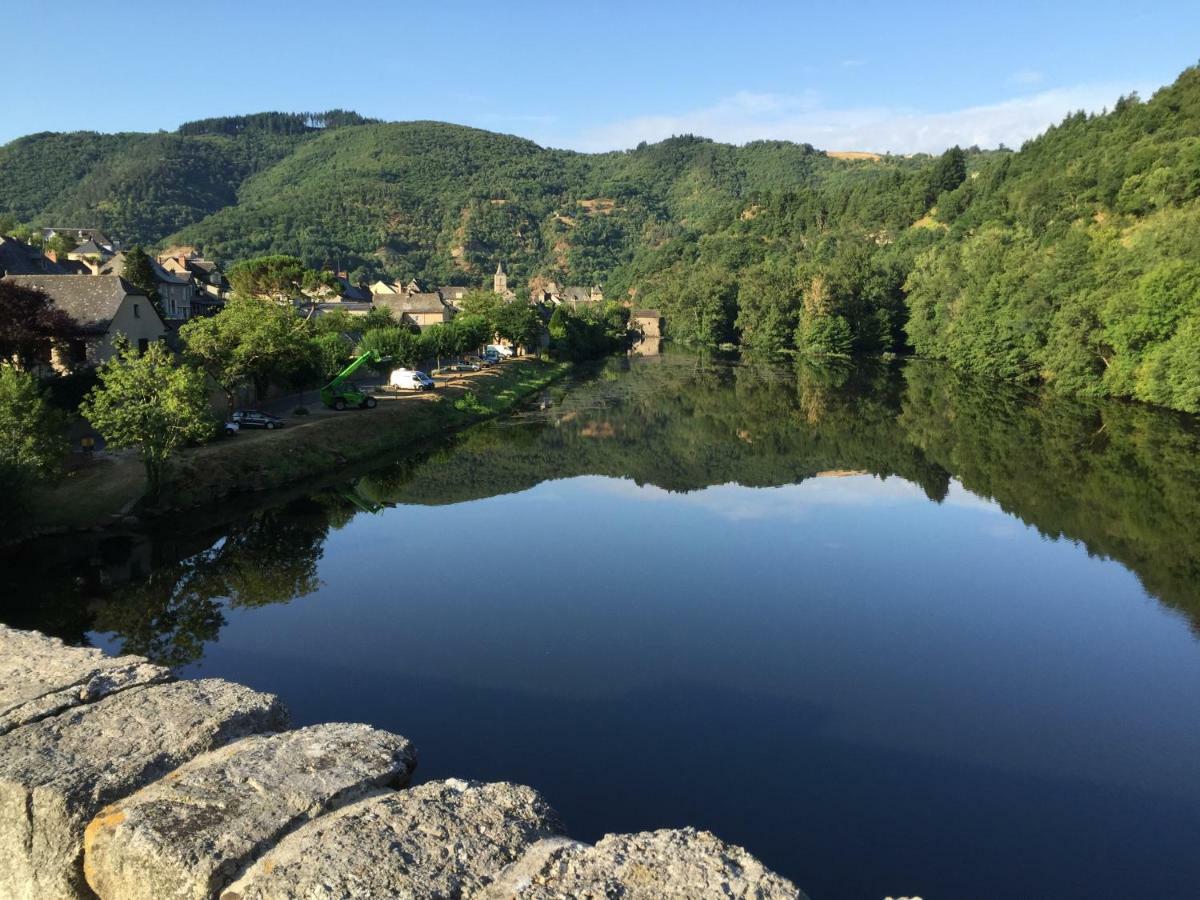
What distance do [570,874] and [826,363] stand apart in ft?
290

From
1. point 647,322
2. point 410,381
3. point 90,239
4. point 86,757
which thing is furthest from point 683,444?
point 90,239

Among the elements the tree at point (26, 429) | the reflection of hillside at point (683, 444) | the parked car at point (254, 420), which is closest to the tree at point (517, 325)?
the reflection of hillside at point (683, 444)

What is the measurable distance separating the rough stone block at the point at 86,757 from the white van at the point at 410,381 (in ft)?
140

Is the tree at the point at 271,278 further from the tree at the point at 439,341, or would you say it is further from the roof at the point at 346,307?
the roof at the point at 346,307

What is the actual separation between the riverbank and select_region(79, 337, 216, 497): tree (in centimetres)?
135

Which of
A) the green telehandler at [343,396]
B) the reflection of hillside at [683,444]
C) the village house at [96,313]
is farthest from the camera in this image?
the green telehandler at [343,396]

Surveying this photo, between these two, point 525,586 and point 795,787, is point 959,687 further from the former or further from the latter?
point 525,586

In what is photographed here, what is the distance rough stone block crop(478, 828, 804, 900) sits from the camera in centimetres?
755

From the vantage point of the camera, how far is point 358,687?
1638cm

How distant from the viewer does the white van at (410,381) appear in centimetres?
5425

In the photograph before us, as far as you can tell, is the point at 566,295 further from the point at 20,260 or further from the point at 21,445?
the point at 21,445

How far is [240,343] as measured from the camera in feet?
126

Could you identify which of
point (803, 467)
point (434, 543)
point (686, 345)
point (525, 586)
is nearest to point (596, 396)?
point (803, 467)

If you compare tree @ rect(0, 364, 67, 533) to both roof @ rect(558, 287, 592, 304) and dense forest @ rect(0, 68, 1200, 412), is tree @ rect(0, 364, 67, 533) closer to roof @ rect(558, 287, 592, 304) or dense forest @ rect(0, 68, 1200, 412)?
dense forest @ rect(0, 68, 1200, 412)
